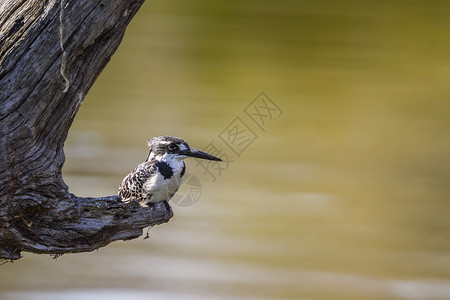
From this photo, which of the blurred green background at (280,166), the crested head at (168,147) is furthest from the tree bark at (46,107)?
the blurred green background at (280,166)

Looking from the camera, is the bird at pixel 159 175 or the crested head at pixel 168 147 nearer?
the bird at pixel 159 175

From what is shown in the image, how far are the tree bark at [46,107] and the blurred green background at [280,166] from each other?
2247mm

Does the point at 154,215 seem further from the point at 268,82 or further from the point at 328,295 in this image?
the point at 268,82

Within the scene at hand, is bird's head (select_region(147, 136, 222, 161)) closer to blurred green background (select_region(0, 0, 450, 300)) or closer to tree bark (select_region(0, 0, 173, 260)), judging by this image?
tree bark (select_region(0, 0, 173, 260))

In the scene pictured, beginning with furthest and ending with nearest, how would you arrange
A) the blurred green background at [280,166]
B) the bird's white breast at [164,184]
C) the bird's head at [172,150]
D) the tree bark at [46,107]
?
the blurred green background at [280,166]
the bird's head at [172,150]
the bird's white breast at [164,184]
the tree bark at [46,107]

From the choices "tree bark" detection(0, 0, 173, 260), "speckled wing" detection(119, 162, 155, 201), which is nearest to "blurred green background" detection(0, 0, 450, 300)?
"speckled wing" detection(119, 162, 155, 201)

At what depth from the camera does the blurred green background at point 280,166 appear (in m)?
5.02

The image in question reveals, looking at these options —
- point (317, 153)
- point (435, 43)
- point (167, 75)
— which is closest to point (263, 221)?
point (317, 153)

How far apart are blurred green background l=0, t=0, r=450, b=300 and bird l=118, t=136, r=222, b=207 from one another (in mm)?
1893

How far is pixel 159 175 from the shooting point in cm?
293

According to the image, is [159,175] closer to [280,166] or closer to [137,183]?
[137,183]

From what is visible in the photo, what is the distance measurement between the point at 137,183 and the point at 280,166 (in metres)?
4.33

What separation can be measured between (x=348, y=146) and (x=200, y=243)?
9.79 feet

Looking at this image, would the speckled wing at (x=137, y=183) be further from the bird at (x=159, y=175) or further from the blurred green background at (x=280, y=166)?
the blurred green background at (x=280, y=166)
